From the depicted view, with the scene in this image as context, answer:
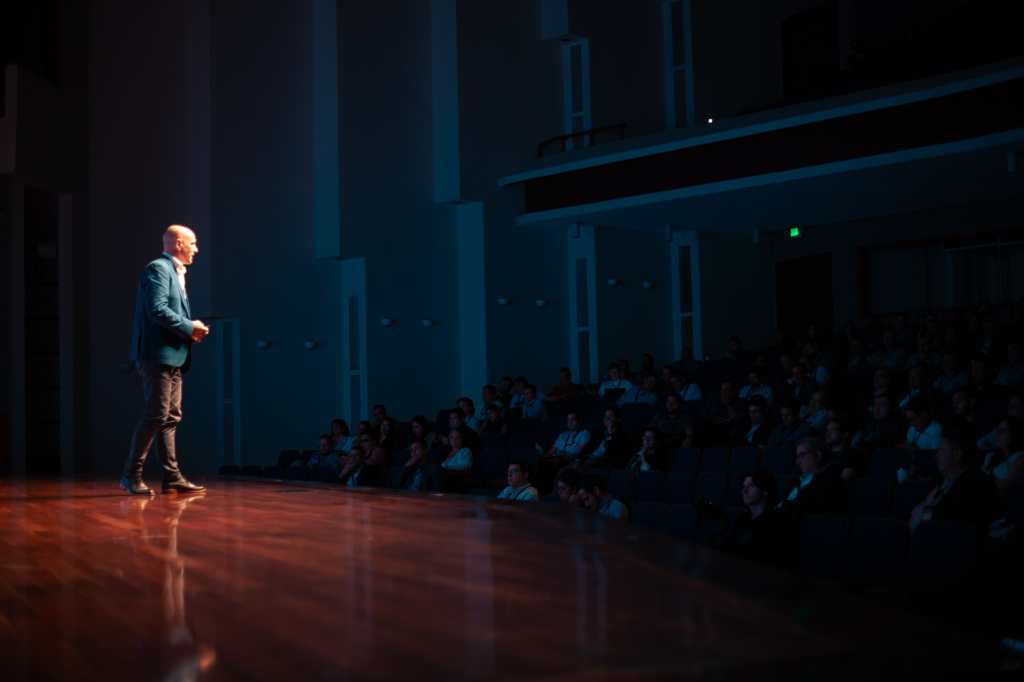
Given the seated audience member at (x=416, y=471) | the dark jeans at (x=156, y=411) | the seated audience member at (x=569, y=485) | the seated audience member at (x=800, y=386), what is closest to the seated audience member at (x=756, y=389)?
the seated audience member at (x=800, y=386)

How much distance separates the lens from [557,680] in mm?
1323

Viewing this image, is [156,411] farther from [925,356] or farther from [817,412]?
[925,356]

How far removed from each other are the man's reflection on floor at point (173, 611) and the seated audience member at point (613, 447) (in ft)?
10.8

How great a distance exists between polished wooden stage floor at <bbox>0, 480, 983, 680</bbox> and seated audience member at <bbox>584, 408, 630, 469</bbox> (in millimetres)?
3512

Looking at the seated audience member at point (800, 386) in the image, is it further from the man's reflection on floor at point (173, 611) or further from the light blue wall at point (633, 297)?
the man's reflection on floor at point (173, 611)

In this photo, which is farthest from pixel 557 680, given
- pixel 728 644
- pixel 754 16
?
pixel 754 16

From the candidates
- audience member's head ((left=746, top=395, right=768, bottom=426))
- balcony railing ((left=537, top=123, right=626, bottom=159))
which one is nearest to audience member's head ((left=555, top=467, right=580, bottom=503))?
audience member's head ((left=746, top=395, right=768, bottom=426))

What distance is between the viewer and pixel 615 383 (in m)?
8.59

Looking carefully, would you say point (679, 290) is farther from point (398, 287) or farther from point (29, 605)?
point (29, 605)

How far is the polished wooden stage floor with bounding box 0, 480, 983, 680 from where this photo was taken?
1.42 meters

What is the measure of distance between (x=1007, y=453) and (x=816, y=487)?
862mm

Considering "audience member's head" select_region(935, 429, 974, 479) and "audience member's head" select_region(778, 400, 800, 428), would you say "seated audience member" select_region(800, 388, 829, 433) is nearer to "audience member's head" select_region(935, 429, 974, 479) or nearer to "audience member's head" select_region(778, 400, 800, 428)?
"audience member's head" select_region(778, 400, 800, 428)

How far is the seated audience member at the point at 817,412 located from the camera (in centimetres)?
583

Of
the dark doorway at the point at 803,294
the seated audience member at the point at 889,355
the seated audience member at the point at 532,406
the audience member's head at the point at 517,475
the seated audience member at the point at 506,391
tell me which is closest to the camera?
the audience member's head at the point at 517,475
